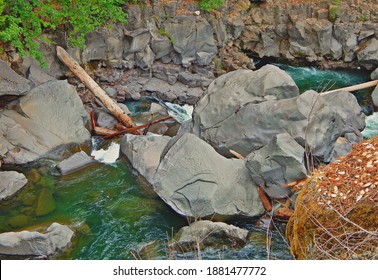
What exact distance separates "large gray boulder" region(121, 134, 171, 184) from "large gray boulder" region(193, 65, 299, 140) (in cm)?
134

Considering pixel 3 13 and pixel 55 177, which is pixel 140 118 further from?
pixel 3 13

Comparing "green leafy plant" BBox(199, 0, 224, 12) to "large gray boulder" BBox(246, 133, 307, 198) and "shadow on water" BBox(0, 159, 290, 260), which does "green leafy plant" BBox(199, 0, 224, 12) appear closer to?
"shadow on water" BBox(0, 159, 290, 260)

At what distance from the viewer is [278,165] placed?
10.2 meters

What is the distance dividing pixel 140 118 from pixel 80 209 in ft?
17.8

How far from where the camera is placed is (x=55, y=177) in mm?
12062

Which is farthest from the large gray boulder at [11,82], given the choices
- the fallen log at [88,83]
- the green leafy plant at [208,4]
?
the green leafy plant at [208,4]

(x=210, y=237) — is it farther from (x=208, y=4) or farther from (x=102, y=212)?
(x=208, y=4)

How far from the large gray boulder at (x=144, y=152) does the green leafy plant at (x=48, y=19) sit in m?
3.88

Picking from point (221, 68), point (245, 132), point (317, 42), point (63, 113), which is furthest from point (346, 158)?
point (317, 42)

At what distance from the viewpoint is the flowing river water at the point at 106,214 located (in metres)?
9.32

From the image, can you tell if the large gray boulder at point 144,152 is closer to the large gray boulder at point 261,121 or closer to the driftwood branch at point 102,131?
the large gray boulder at point 261,121

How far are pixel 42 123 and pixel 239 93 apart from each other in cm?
598

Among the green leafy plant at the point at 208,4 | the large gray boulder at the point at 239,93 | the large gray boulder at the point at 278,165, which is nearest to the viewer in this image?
the large gray boulder at the point at 278,165

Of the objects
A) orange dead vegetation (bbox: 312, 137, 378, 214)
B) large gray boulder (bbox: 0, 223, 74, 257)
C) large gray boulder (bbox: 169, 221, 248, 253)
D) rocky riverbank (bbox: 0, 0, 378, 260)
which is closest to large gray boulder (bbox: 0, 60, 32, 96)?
rocky riverbank (bbox: 0, 0, 378, 260)
